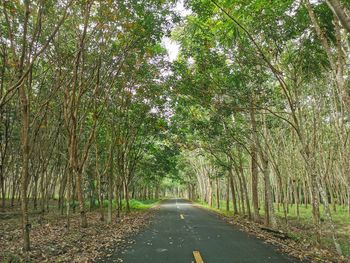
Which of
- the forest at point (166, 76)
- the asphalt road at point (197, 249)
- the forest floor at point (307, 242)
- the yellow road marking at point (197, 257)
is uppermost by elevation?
the forest at point (166, 76)

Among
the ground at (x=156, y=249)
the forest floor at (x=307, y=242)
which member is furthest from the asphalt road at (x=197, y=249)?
the forest floor at (x=307, y=242)

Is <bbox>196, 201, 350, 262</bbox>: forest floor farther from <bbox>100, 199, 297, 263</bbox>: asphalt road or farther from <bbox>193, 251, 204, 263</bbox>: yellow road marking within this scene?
<bbox>193, 251, 204, 263</bbox>: yellow road marking

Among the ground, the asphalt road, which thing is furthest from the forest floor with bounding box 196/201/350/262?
the asphalt road

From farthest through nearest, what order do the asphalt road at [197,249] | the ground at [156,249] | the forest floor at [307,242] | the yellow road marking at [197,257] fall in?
the forest floor at [307,242] → the ground at [156,249] → the asphalt road at [197,249] → the yellow road marking at [197,257]

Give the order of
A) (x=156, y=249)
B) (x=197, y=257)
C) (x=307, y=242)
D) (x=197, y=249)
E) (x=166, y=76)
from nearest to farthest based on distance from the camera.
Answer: (x=197, y=257) → (x=197, y=249) → (x=156, y=249) → (x=307, y=242) → (x=166, y=76)

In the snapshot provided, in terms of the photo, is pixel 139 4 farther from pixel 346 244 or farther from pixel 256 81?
pixel 346 244

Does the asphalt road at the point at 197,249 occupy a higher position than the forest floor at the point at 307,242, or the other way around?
the asphalt road at the point at 197,249

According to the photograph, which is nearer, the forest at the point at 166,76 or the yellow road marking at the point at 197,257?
the yellow road marking at the point at 197,257

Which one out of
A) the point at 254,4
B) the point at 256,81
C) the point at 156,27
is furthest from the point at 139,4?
the point at 256,81

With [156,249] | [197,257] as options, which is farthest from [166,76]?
→ [197,257]

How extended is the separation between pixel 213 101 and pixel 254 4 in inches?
298

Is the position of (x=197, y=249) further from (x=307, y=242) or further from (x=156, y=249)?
(x=307, y=242)

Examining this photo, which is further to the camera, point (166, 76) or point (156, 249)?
point (166, 76)

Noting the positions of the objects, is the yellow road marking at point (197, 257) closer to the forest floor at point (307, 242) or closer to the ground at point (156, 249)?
the ground at point (156, 249)
